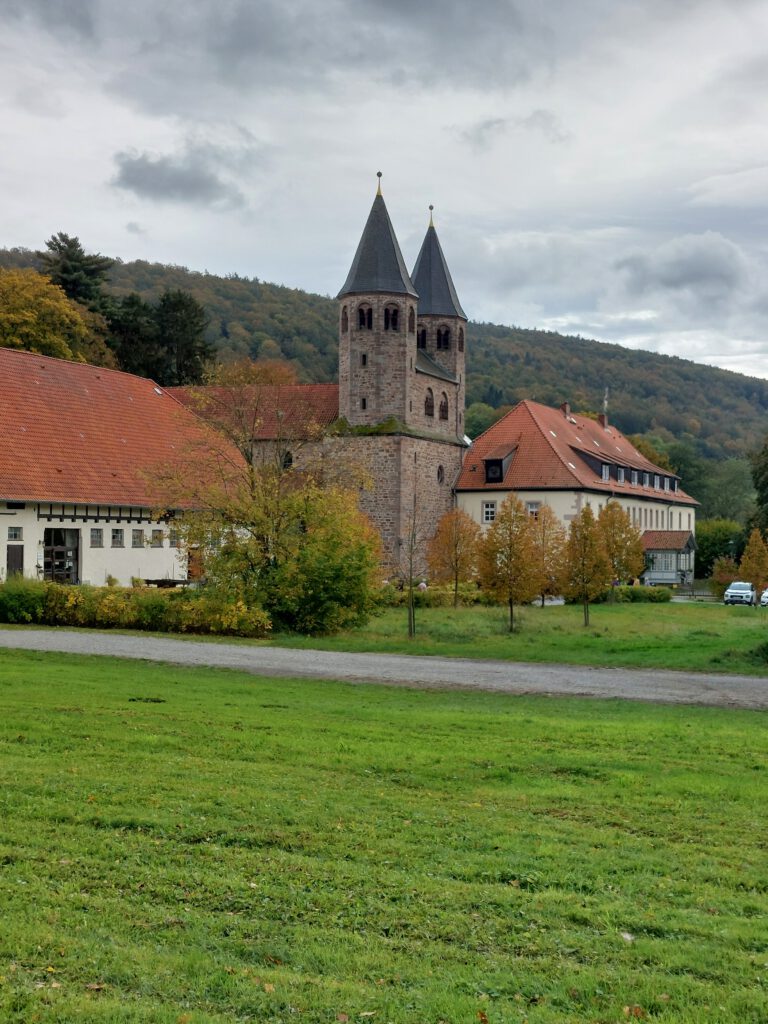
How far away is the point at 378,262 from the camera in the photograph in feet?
192

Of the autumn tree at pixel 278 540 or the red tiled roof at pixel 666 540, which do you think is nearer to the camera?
the autumn tree at pixel 278 540

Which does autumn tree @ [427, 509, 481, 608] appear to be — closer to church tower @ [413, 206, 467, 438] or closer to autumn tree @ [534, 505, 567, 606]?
autumn tree @ [534, 505, 567, 606]

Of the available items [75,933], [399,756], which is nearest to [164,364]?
[399,756]

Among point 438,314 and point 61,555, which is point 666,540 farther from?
point 61,555

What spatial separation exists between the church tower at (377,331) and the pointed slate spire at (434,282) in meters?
7.03

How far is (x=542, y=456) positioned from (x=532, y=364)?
72.7m

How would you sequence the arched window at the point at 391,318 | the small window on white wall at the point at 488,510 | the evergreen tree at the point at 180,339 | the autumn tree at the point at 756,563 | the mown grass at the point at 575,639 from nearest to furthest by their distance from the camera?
1. the mown grass at the point at 575,639
2. the autumn tree at the point at 756,563
3. the arched window at the point at 391,318
4. the small window on white wall at the point at 488,510
5. the evergreen tree at the point at 180,339

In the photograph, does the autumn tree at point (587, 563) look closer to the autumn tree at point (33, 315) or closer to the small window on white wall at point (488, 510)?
the small window on white wall at point (488, 510)

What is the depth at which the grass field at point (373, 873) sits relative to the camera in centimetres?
519

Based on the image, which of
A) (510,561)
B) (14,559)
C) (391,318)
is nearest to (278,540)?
(510,561)

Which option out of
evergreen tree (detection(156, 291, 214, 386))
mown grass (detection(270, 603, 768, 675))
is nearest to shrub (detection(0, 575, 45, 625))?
mown grass (detection(270, 603, 768, 675))

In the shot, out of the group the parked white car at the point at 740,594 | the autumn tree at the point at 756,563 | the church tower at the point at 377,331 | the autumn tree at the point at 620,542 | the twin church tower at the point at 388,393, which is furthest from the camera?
the church tower at the point at 377,331

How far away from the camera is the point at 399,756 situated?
10719 mm

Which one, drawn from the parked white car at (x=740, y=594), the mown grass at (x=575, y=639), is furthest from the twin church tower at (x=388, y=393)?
the parked white car at (x=740, y=594)
